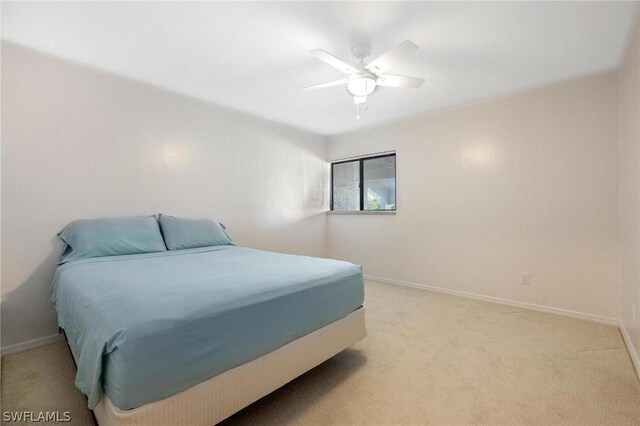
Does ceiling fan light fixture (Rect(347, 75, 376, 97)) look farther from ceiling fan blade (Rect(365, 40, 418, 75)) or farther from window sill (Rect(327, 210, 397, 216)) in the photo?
window sill (Rect(327, 210, 397, 216))

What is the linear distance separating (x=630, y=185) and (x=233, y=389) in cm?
285

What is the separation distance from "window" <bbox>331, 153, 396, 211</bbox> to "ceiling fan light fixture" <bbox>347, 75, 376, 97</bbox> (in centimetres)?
203

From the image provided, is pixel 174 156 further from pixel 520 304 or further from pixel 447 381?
pixel 520 304

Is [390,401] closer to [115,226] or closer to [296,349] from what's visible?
[296,349]

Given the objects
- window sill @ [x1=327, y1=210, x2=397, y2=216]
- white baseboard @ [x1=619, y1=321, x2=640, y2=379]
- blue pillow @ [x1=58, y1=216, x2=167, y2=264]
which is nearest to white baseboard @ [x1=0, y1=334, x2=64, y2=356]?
blue pillow @ [x1=58, y1=216, x2=167, y2=264]

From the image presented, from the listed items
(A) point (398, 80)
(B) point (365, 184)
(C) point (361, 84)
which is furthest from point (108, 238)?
(B) point (365, 184)

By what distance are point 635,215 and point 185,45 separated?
3.30 meters

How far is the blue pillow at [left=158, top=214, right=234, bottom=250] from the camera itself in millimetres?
2758

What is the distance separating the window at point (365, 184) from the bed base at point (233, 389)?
2.76 metres

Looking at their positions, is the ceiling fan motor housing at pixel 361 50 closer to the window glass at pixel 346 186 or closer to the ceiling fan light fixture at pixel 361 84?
the ceiling fan light fixture at pixel 361 84

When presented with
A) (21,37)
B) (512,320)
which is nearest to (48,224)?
(21,37)

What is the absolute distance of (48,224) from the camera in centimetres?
233

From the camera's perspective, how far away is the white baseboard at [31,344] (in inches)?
84.0

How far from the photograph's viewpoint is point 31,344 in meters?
2.24
